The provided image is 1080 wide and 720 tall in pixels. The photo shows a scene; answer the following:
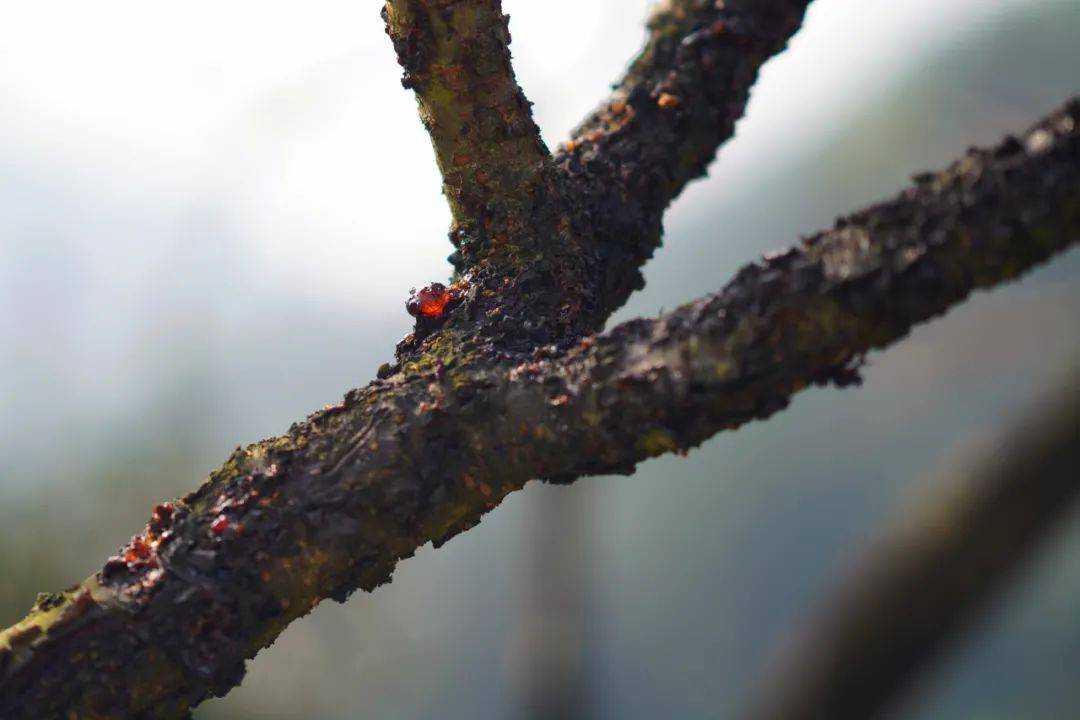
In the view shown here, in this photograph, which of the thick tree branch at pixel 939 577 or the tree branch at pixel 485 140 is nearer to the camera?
the tree branch at pixel 485 140

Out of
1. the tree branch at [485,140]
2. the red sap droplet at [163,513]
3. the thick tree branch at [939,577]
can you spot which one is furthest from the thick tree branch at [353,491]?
the thick tree branch at [939,577]

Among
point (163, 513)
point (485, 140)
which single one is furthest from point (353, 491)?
point (485, 140)

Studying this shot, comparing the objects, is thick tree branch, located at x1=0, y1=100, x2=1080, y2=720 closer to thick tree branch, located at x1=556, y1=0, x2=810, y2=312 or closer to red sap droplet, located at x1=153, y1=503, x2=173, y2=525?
red sap droplet, located at x1=153, y1=503, x2=173, y2=525

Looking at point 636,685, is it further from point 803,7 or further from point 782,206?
point 803,7

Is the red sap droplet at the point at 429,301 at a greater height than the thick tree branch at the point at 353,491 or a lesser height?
greater

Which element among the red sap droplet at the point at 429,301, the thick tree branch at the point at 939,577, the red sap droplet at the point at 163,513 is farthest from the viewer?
the thick tree branch at the point at 939,577

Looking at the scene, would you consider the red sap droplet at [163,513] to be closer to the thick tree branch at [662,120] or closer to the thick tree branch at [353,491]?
the thick tree branch at [353,491]

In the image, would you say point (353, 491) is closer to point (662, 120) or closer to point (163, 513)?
point (163, 513)
